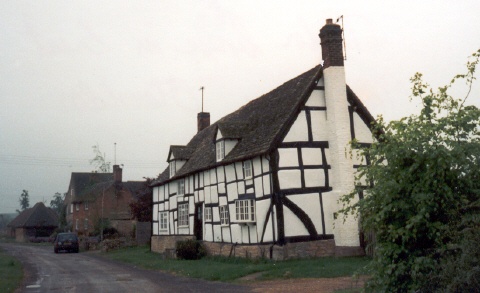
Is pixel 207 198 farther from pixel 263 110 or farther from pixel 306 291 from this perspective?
pixel 306 291

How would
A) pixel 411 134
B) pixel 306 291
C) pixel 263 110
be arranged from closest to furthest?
pixel 411 134 < pixel 306 291 < pixel 263 110

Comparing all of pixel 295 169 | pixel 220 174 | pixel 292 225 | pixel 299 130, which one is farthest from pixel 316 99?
pixel 220 174

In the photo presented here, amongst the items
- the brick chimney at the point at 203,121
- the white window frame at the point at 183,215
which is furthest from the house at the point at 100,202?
the white window frame at the point at 183,215

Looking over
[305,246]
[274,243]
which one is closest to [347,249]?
[305,246]

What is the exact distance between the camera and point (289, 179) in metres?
21.0

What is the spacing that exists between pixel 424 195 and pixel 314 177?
13334mm

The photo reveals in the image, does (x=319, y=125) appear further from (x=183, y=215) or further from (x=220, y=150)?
(x=183, y=215)

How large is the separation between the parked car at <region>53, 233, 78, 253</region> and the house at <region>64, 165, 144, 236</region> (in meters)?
10.3

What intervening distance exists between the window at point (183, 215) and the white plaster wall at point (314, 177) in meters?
11.5

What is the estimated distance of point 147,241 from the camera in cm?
4259

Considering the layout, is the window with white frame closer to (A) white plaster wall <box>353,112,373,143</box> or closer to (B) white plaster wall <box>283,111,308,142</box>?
(B) white plaster wall <box>283,111,308,142</box>

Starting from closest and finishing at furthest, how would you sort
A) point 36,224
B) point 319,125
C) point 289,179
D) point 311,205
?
1. point 289,179
2. point 311,205
3. point 319,125
4. point 36,224

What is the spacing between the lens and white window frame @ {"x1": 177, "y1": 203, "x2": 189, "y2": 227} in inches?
1200

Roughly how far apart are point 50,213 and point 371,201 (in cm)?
8280
